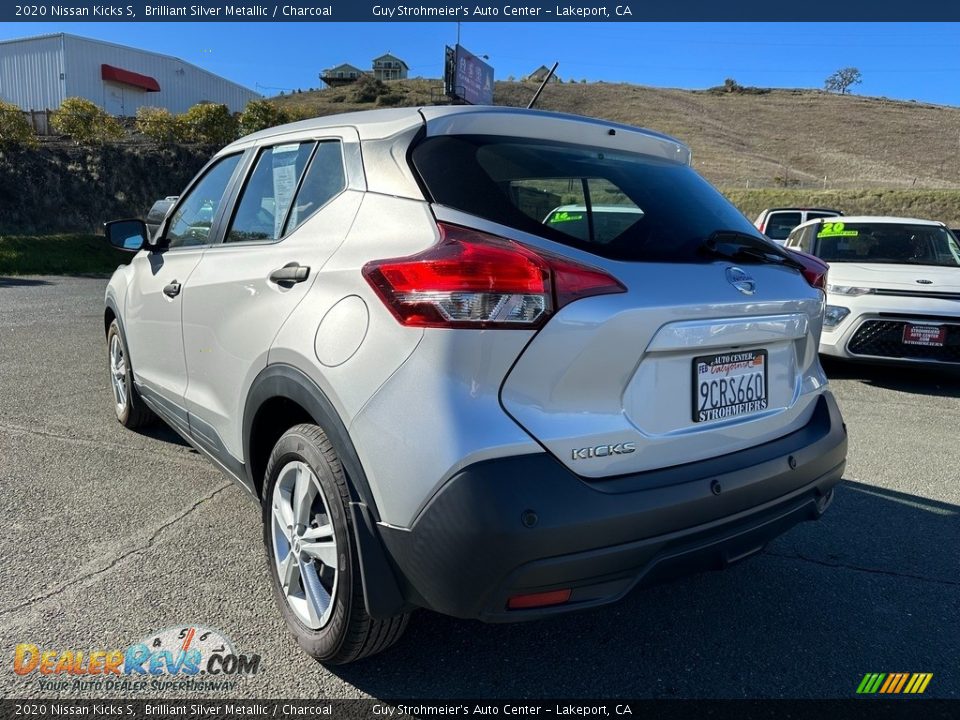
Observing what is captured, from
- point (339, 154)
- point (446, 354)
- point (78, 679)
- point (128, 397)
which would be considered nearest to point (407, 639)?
point (78, 679)

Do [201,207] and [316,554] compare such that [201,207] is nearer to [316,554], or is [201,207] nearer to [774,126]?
[316,554]

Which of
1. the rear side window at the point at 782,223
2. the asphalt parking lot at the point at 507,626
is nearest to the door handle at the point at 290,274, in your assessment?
the asphalt parking lot at the point at 507,626

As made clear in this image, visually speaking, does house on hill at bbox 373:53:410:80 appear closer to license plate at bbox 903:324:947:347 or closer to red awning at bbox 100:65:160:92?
red awning at bbox 100:65:160:92

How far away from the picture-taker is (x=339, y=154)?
8.25ft

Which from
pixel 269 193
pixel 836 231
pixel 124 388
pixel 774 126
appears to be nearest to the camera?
pixel 269 193

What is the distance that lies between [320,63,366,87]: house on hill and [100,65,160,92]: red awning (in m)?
34.5

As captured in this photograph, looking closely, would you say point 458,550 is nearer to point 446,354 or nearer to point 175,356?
point 446,354

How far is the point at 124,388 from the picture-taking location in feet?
15.1

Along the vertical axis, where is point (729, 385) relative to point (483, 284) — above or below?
below

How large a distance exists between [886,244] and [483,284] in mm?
7180

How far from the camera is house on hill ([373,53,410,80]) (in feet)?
324

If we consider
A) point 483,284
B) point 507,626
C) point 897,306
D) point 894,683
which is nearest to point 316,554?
point 507,626

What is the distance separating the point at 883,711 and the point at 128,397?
425cm

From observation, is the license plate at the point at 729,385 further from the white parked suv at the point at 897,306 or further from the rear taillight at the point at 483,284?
the white parked suv at the point at 897,306
